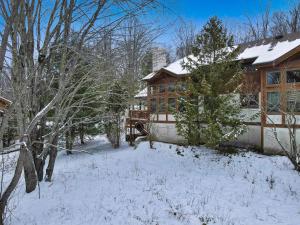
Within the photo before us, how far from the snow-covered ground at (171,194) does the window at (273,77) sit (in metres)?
3.15

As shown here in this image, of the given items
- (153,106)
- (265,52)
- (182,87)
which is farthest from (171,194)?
(153,106)

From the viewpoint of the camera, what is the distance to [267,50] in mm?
12633

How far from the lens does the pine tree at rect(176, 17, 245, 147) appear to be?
36.4 ft

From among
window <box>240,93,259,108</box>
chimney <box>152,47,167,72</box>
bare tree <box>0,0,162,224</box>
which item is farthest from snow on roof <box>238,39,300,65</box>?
bare tree <box>0,0,162,224</box>

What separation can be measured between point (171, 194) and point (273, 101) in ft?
20.9

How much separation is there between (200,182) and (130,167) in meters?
3.21

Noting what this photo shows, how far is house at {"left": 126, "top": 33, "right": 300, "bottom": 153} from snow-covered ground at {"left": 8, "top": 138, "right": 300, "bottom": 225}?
1434 millimetres

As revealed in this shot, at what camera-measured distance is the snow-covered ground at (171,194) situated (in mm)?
6465

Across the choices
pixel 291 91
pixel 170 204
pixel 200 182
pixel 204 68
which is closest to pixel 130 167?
pixel 200 182

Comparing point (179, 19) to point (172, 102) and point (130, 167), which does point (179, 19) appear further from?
point (172, 102)

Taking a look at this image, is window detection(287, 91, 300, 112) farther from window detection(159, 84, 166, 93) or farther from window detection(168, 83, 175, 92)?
window detection(159, 84, 166, 93)

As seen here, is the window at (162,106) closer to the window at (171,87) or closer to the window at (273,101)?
the window at (171,87)

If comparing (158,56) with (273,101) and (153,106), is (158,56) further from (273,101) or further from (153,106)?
(153,106)

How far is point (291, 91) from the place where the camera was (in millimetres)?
10258
